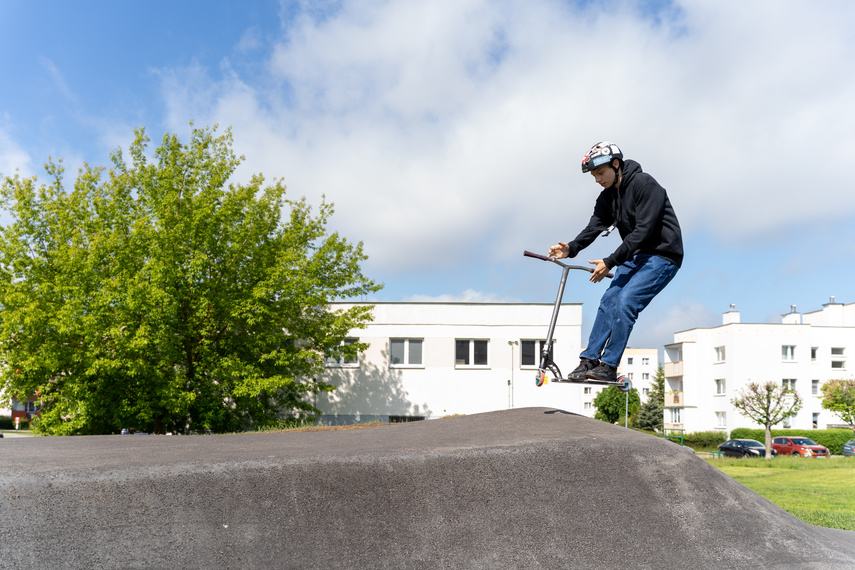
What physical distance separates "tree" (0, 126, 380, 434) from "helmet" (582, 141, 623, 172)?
18984 millimetres

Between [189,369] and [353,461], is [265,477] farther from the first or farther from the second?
[189,369]

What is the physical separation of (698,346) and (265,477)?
7094cm

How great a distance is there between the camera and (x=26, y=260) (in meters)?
24.5

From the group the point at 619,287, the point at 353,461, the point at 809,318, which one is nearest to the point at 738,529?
the point at 619,287

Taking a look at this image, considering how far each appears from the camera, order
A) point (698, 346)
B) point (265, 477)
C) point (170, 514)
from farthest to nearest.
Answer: point (698, 346), point (265, 477), point (170, 514)

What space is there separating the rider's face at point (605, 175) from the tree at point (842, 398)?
Answer: 47.7 metres

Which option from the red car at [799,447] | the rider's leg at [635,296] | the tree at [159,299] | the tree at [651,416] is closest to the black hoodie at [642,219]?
the rider's leg at [635,296]

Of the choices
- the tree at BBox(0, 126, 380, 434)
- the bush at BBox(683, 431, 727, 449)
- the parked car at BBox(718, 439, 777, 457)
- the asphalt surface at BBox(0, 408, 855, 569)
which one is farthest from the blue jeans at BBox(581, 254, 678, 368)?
the bush at BBox(683, 431, 727, 449)

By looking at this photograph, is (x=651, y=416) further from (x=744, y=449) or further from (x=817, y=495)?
(x=817, y=495)

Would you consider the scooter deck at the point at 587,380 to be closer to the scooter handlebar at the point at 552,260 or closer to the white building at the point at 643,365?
the scooter handlebar at the point at 552,260

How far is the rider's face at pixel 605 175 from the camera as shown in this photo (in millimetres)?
6328

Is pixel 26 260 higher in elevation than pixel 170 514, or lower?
higher

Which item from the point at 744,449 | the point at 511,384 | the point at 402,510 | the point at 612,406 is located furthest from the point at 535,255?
the point at 612,406

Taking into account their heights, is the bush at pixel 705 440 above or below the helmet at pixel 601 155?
below
